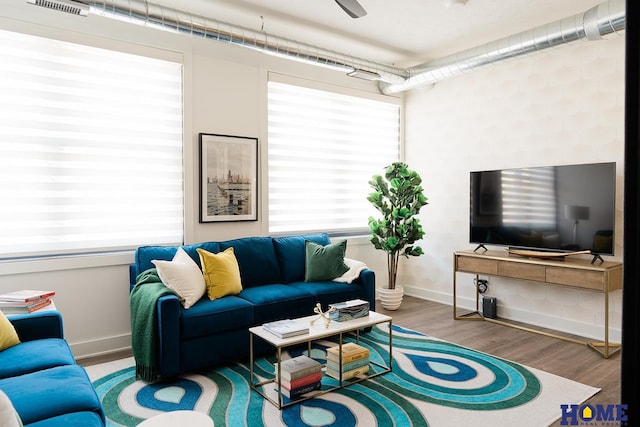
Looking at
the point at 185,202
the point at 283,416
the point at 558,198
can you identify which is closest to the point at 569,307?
the point at 558,198

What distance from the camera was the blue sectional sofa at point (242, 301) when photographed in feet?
10.2

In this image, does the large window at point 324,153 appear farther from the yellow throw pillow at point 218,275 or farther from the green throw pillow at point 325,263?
the yellow throw pillow at point 218,275

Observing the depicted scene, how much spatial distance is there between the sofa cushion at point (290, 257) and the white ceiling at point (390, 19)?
2.12 m

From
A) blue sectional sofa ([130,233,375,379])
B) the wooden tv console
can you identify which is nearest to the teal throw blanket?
blue sectional sofa ([130,233,375,379])

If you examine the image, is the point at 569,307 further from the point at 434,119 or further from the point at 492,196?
the point at 434,119

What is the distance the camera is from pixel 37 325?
102 inches

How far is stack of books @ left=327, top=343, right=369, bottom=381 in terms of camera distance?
3.06 metres

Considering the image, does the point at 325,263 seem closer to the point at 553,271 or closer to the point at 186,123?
the point at 186,123

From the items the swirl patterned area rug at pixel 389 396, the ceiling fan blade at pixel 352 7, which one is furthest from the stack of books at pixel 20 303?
the ceiling fan blade at pixel 352 7

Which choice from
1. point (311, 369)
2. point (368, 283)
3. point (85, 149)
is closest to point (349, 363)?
point (311, 369)

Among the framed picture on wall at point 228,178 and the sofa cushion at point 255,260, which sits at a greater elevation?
the framed picture on wall at point 228,178

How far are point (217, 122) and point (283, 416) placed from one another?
2.82 m

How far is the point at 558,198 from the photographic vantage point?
4027 millimetres

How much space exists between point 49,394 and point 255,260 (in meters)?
2.34
